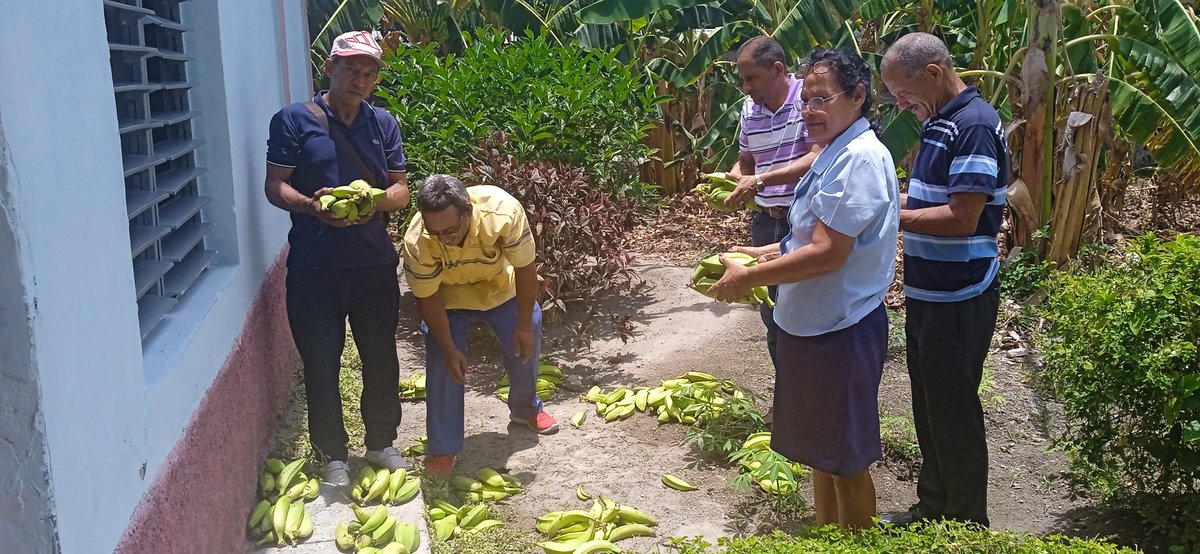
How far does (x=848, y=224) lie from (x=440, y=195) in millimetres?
1766

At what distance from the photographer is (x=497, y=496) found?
4.85 m

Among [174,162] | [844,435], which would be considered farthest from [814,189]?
[174,162]

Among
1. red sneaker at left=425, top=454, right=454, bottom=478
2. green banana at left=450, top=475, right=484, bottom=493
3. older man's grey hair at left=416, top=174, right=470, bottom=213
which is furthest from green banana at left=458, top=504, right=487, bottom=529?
older man's grey hair at left=416, top=174, right=470, bottom=213

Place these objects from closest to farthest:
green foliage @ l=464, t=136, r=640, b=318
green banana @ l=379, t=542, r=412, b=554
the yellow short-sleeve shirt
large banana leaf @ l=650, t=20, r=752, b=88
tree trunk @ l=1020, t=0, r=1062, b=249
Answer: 1. green banana @ l=379, t=542, r=412, b=554
2. the yellow short-sleeve shirt
3. tree trunk @ l=1020, t=0, r=1062, b=249
4. green foliage @ l=464, t=136, r=640, b=318
5. large banana leaf @ l=650, t=20, r=752, b=88

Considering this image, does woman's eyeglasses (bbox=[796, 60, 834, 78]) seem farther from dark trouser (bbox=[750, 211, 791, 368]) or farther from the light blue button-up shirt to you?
dark trouser (bbox=[750, 211, 791, 368])

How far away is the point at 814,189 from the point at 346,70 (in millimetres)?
2143

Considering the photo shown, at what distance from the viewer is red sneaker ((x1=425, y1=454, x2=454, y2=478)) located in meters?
5.06

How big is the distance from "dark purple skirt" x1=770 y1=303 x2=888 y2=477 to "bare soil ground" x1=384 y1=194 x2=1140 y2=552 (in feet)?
3.64

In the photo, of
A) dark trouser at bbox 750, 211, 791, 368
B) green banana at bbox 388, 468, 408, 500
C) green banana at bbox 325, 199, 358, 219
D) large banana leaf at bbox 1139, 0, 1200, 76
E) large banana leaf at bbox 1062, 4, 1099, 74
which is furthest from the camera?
large banana leaf at bbox 1062, 4, 1099, 74

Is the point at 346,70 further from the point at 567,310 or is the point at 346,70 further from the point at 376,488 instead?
the point at 567,310

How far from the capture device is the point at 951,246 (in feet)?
12.1

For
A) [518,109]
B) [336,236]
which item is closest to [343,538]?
[336,236]

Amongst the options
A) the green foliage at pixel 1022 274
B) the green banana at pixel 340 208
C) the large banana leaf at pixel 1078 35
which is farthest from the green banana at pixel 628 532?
the large banana leaf at pixel 1078 35

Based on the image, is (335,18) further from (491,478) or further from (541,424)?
(491,478)
